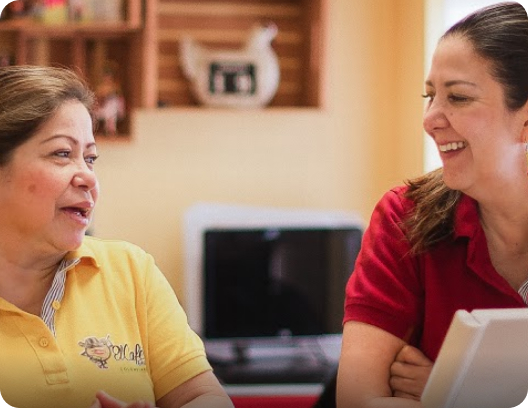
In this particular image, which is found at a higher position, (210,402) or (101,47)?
(101,47)

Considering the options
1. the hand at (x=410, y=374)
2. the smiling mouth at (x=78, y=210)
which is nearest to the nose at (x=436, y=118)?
the hand at (x=410, y=374)

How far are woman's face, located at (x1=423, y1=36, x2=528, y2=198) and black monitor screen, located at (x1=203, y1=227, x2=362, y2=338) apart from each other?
113 cm

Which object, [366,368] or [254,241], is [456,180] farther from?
[254,241]

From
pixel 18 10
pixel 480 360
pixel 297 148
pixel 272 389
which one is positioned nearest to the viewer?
pixel 480 360

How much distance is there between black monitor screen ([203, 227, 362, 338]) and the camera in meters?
1.90

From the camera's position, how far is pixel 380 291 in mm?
787

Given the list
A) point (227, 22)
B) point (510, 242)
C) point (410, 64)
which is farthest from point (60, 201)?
point (227, 22)

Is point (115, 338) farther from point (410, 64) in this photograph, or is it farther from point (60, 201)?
point (410, 64)

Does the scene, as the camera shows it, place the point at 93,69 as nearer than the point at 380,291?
No

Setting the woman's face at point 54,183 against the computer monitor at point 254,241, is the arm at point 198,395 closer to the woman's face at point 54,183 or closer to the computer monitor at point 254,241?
the woman's face at point 54,183

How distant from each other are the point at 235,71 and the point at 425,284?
1279 mm

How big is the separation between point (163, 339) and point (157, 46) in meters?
1.30

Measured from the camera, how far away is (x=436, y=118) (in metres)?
0.74

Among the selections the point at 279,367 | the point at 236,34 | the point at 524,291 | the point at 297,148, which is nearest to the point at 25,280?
the point at 524,291
